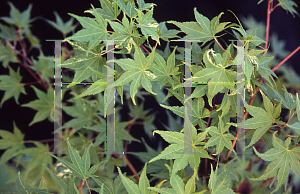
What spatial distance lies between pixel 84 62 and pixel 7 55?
53cm

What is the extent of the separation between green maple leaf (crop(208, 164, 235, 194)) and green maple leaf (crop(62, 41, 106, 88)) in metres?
0.26

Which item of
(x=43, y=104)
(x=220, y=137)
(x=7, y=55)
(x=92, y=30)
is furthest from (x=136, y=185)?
(x=7, y=55)

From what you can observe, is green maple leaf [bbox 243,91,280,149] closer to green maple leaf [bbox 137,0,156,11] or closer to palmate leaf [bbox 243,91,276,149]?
palmate leaf [bbox 243,91,276,149]

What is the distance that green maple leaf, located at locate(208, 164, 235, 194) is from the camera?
1.32 ft

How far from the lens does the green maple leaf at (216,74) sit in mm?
402

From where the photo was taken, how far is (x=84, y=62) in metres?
0.46

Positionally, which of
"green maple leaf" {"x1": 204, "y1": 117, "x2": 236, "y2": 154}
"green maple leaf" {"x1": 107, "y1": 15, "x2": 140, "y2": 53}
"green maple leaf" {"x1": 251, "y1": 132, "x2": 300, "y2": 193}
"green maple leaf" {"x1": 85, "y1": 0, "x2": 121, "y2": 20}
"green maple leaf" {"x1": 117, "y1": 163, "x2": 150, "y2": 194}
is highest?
"green maple leaf" {"x1": 85, "y1": 0, "x2": 121, "y2": 20}

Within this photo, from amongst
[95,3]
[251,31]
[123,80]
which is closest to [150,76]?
[123,80]

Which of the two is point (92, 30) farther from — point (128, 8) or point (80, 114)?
point (80, 114)

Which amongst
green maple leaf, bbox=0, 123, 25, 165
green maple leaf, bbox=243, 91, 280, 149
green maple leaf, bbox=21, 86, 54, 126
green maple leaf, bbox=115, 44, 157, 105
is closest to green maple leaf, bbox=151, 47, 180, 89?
green maple leaf, bbox=115, 44, 157, 105

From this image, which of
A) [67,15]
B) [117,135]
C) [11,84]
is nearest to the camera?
[117,135]

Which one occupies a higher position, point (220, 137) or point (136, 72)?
point (136, 72)

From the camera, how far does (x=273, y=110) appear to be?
0.44 metres

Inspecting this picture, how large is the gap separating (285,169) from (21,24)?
0.92 m
